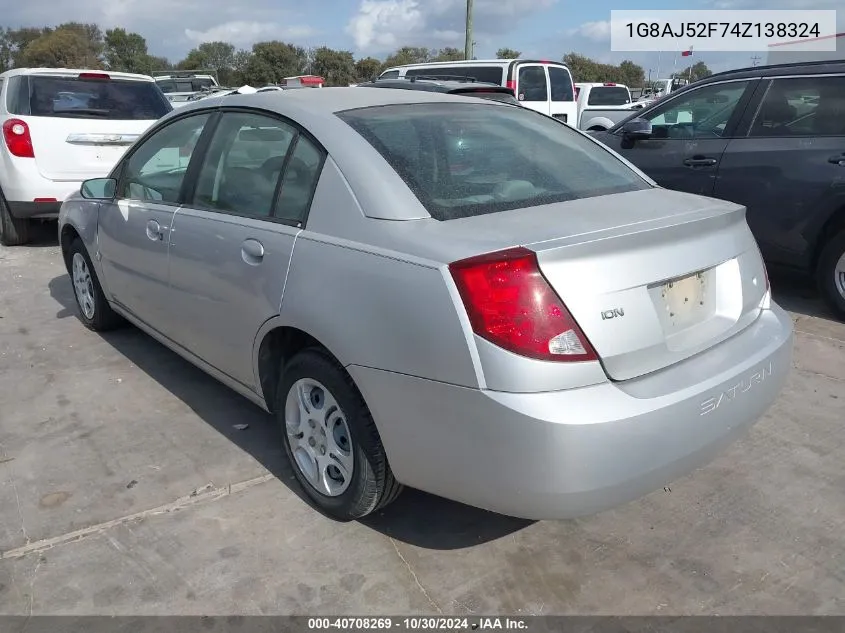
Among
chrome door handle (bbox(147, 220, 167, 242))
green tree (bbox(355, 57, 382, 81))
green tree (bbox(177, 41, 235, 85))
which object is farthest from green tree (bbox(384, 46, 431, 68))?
chrome door handle (bbox(147, 220, 167, 242))

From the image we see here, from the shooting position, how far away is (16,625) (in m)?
2.30

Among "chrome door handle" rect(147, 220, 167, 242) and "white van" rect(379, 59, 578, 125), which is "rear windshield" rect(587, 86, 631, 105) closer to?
"white van" rect(379, 59, 578, 125)

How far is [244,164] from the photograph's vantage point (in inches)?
126

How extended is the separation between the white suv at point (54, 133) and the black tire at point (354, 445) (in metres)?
5.30

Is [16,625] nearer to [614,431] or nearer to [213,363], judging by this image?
[213,363]

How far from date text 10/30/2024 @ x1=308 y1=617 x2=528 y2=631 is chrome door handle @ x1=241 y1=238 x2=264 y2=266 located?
4.40ft

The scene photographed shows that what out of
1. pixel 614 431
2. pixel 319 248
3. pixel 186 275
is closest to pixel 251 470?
pixel 186 275

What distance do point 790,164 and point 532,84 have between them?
926 cm

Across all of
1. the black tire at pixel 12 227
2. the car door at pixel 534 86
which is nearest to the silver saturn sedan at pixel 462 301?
the black tire at pixel 12 227

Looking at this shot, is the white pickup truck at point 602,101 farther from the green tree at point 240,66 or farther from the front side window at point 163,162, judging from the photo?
the green tree at point 240,66

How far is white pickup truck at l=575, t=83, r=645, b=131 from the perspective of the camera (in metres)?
17.3

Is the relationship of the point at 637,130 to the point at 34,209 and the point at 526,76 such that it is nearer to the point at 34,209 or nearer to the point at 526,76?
the point at 34,209

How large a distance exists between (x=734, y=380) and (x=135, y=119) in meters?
6.81

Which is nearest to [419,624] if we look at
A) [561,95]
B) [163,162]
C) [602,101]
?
[163,162]
